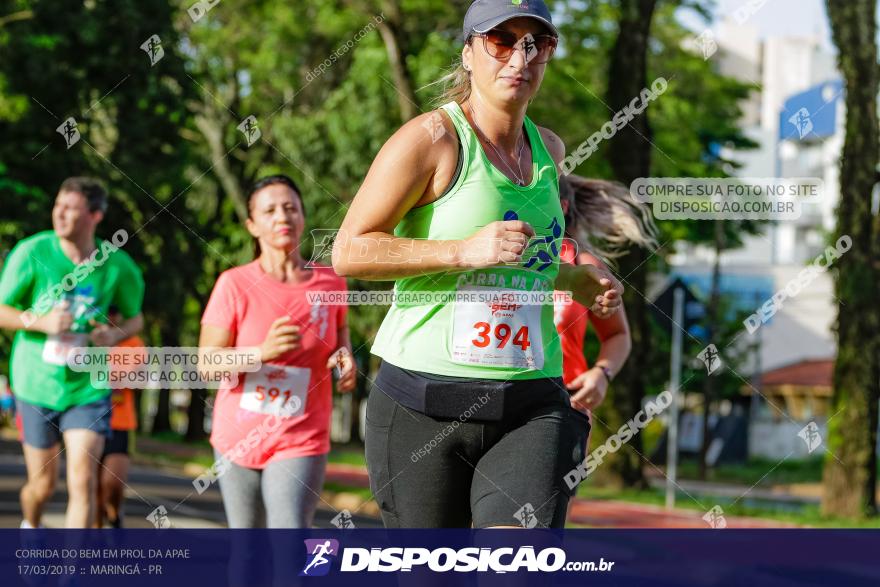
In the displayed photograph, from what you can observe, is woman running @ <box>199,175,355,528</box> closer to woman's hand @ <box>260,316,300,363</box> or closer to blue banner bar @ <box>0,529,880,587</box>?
woman's hand @ <box>260,316,300,363</box>

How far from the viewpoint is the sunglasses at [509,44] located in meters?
3.42

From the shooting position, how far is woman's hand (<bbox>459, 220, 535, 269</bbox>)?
126 inches

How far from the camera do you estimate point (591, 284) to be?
3855mm

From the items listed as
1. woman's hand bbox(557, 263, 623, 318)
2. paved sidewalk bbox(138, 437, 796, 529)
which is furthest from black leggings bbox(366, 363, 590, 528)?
paved sidewalk bbox(138, 437, 796, 529)

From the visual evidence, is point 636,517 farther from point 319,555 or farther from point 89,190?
point 319,555

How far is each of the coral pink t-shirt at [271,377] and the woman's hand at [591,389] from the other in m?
1.05

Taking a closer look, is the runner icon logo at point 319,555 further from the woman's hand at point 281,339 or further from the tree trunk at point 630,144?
the tree trunk at point 630,144

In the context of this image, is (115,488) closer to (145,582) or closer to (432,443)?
(145,582)

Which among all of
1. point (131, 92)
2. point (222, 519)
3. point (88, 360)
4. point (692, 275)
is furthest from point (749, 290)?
point (88, 360)

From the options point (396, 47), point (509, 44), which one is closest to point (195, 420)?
point (396, 47)

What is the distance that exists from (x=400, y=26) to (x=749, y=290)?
48.3 metres

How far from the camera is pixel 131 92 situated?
20.9m

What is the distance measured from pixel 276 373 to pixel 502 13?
2.48m

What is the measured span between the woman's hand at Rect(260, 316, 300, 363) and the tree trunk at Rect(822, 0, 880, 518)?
10811 millimetres
